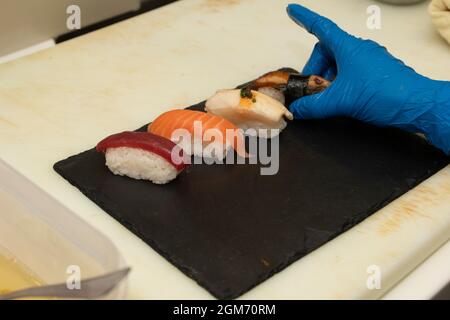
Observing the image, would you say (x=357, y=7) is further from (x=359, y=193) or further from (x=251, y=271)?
(x=251, y=271)

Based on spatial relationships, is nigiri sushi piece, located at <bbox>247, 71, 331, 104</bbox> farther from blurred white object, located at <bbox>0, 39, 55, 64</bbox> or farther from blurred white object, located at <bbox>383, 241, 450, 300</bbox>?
blurred white object, located at <bbox>0, 39, 55, 64</bbox>

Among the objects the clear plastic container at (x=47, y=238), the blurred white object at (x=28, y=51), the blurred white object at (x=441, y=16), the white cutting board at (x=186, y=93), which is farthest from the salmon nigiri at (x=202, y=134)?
the blurred white object at (x=441, y=16)

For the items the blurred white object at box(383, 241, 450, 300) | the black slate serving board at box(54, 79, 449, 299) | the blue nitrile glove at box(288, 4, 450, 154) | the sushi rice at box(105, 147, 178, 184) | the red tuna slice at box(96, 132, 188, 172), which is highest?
the blue nitrile glove at box(288, 4, 450, 154)

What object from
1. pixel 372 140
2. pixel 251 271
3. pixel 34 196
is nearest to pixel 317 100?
pixel 372 140

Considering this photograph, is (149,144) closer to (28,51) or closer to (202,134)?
(202,134)

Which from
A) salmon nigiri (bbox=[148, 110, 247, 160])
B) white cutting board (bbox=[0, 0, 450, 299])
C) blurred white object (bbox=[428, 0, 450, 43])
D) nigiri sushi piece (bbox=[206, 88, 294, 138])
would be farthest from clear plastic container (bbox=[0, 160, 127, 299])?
blurred white object (bbox=[428, 0, 450, 43])

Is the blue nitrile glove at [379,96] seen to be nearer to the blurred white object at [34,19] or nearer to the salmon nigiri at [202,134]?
the salmon nigiri at [202,134]
